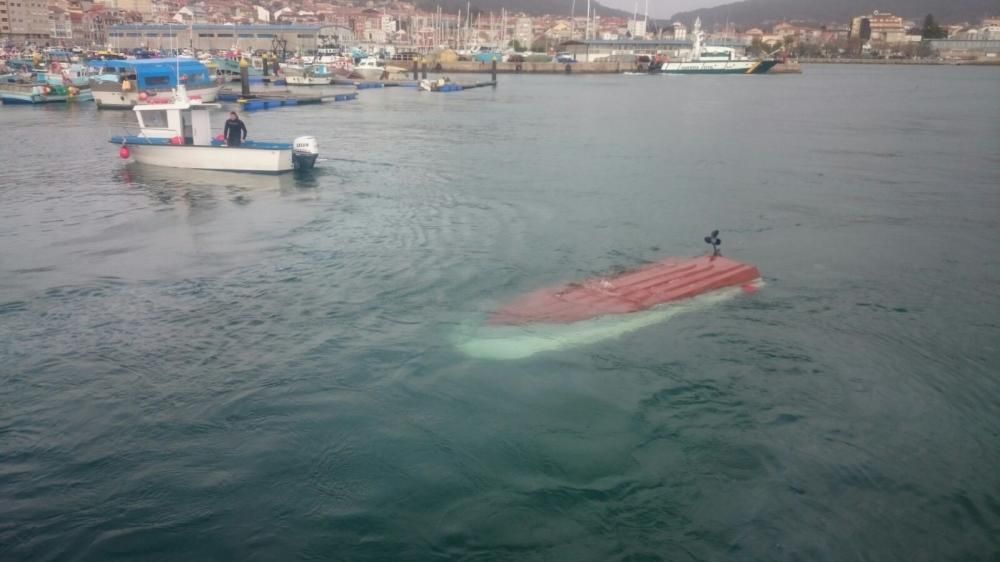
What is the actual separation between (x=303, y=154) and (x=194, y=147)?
3.79 meters

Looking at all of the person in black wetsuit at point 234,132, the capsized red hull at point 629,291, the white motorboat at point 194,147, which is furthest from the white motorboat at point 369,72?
the capsized red hull at point 629,291

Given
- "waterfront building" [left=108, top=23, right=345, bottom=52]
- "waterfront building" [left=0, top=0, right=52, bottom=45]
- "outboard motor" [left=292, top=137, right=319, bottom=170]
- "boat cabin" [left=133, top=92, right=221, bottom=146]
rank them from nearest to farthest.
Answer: "outboard motor" [left=292, top=137, right=319, bottom=170] → "boat cabin" [left=133, top=92, right=221, bottom=146] → "waterfront building" [left=108, top=23, right=345, bottom=52] → "waterfront building" [left=0, top=0, right=52, bottom=45]

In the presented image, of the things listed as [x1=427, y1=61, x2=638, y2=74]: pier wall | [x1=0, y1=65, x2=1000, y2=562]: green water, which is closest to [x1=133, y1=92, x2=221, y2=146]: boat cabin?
[x1=0, y1=65, x2=1000, y2=562]: green water

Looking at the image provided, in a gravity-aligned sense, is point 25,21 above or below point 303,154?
above

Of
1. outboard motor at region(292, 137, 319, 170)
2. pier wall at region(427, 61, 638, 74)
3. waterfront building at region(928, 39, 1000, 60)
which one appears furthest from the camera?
waterfront building at region(928, 39, 1000, 60)

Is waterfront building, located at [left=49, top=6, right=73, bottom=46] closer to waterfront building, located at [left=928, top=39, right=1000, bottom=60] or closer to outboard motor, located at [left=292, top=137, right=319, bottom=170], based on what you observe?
outboard motor, located at [left=292, top=137, right=319, bottom=170]

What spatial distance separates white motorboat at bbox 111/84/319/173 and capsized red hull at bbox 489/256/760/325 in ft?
49.3

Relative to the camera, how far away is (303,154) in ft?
82.9

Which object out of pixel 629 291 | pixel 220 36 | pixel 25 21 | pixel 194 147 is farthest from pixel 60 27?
pixel 629 291

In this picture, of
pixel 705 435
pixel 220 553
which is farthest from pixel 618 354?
pixel 220 553

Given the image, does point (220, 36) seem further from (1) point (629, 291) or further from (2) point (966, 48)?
(2) point (966, 48)

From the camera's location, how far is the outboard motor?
25281 millimetres

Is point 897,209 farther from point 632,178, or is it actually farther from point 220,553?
point 220,553

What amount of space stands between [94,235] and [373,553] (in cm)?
1443
